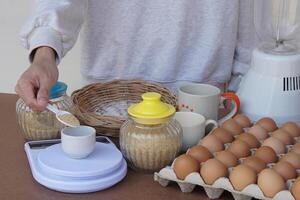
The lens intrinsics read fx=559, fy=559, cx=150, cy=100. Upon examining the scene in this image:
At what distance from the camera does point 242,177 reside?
0.79m

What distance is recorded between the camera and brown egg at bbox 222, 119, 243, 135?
3.20 feet

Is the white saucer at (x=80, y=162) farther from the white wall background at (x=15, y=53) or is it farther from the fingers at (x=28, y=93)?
the white wall background at (x=15, y=53)

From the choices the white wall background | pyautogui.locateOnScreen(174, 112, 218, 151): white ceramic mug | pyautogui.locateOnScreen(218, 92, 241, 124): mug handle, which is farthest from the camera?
the white wall background

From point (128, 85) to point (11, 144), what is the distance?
0.97 ft

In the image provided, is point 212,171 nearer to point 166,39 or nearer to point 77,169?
point 77,169

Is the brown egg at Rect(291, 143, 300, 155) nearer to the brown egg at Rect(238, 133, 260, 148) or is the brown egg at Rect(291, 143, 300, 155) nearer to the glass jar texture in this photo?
the brown egg at Rect(238, 133, 260, 148)

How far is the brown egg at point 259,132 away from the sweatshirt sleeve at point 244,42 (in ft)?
1.46

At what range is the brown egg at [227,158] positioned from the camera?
0.84 meters

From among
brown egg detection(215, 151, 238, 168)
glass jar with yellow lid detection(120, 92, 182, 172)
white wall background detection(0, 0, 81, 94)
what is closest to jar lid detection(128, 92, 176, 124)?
glass jar with yellow lid detection(120, 92, 182, 172)

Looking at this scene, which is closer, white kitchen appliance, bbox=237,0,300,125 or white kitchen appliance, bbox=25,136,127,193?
white kitchen appliance, bbox=25,136,127,193

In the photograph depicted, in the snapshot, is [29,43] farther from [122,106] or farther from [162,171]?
[162,171]

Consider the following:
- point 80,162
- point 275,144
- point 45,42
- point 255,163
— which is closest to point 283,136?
point 275,144

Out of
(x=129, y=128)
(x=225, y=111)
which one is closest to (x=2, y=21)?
(x=225, y=111)

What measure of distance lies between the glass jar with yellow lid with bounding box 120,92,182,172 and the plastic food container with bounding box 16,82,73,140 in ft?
0.49
